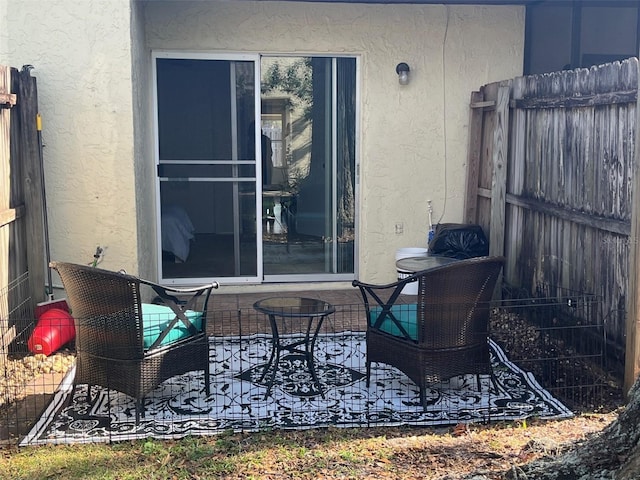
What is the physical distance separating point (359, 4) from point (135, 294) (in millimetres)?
4432

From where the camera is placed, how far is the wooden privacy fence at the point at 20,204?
5.57m

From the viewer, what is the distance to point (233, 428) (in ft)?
13.8

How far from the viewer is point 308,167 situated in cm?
788

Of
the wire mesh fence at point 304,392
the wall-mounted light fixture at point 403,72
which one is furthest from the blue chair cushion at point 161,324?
the wall-mounted light fixture at point 403,72

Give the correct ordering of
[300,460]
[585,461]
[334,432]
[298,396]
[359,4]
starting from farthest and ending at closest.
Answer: [359,4] < [298,396] < [334,432] < [300,460] < [585,461]

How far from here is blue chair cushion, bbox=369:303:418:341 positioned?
463cm

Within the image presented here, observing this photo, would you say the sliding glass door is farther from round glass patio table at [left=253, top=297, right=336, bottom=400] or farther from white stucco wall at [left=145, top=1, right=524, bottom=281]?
round glass patio table at [left=253, top=297, right=336, bottom=400]

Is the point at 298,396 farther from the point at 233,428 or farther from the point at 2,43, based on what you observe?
the point at 2,43

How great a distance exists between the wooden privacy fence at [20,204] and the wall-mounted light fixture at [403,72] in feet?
11.6

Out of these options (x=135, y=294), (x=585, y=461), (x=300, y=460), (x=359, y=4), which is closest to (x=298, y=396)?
(x=300, y=460)

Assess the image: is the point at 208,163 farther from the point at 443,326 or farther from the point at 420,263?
the point at 443,326

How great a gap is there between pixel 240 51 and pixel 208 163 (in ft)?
3.85

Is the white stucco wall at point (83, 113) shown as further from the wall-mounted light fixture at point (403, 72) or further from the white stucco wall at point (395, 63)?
the wall-mounted light fixture at point (403, 72)

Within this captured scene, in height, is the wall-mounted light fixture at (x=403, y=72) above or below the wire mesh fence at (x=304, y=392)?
above
